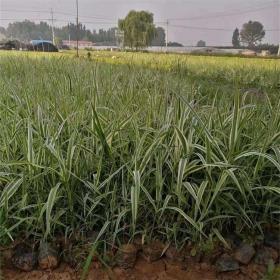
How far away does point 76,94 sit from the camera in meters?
2.42

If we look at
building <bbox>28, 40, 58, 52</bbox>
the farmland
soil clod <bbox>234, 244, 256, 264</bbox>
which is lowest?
soil clod <bbox>234, 244, 256, 264</bbox>

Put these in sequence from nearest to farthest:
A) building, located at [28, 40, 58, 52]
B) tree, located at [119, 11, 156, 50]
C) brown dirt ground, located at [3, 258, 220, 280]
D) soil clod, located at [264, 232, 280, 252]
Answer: brown dirt ground, located at [3, 258, 220, 280], soil clod, located at [264, 232, 280, 252], building, located at [28, 40, 58, 52], tree, located at [119, 11, 156, 50]

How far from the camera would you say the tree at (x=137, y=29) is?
9422 millimetres

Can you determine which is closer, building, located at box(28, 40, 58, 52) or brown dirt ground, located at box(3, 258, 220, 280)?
brown dirt ground, located at box(3, 258, 220, 280)

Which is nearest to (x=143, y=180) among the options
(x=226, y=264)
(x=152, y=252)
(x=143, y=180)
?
(x=143, y=180)

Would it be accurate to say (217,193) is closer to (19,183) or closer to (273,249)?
(273,249)

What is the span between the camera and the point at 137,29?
10.7 metres

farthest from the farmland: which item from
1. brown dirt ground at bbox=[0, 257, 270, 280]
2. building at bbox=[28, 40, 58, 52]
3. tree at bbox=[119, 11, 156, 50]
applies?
tree at bbox=[119, 11, 156, 50]

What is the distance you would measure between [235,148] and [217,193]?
0.29 metres

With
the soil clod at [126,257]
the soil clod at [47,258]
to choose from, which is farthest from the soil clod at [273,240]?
the soil clod at [47,258]

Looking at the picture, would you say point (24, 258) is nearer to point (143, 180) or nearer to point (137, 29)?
point (143, 180)

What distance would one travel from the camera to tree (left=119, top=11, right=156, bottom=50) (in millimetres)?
9422

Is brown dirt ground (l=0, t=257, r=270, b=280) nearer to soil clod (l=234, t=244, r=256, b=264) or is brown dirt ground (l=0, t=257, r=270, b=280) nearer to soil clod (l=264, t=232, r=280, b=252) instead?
soil clod (l=234, t=244, r=256, b=264)

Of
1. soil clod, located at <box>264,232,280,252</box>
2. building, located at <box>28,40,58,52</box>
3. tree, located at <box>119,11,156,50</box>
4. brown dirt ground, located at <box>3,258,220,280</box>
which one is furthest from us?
tree, located at <box>119,11,156,50</box>
